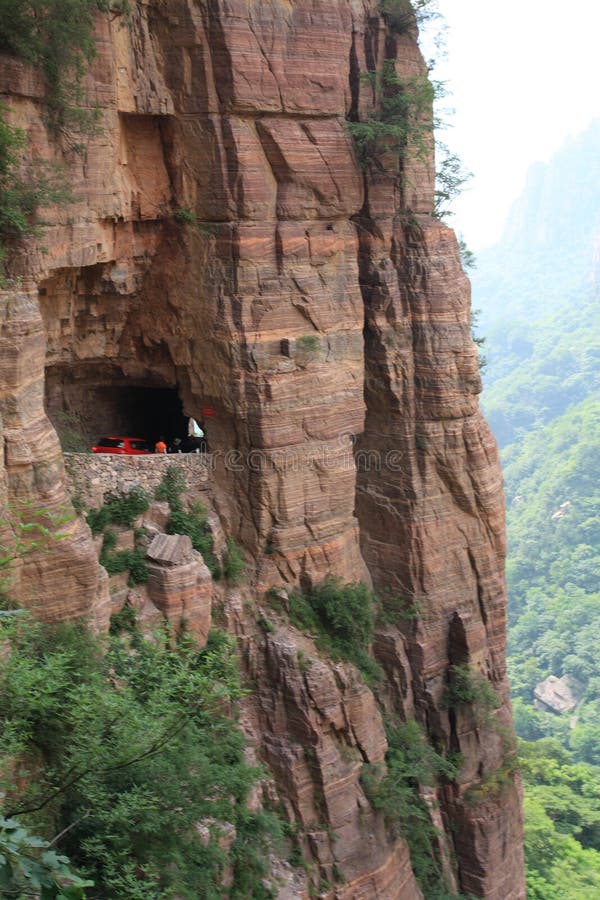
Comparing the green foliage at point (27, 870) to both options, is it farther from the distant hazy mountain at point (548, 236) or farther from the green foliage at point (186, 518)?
the distant hazy mountain at point (548, 236)

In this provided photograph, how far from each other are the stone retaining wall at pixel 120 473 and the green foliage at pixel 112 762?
9.76ft

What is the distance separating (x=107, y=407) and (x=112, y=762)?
973 cm

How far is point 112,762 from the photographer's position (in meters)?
12.5

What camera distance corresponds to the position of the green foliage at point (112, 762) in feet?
39.4

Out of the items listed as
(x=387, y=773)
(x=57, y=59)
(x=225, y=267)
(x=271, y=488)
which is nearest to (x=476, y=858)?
(x=387, y=773)

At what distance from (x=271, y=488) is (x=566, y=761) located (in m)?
25.5

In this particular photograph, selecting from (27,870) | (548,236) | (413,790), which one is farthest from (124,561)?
(548,236)

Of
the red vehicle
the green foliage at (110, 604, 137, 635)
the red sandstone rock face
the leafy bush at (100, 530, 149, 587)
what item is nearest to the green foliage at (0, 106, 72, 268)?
the red sandstone rock face

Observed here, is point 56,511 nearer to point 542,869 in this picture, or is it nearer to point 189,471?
point 189,471

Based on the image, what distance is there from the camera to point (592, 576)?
61188mm

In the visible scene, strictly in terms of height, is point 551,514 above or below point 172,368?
below

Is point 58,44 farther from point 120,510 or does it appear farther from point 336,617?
point 336,617

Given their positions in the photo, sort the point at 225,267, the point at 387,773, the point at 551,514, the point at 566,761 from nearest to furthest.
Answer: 1. the point at 225,267
2. the point at 387,773
3. the point at 566,761
4. the point at 551,514

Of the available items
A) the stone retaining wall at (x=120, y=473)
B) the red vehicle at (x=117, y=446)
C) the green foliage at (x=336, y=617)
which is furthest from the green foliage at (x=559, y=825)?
the red vehicle at (x=117, y=446)
